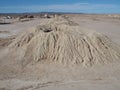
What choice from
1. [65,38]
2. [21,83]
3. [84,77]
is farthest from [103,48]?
[21,83]

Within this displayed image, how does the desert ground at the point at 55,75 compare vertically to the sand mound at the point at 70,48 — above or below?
below

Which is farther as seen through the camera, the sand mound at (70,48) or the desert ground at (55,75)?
the sand mound at (70,48)

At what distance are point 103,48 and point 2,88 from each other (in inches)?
233

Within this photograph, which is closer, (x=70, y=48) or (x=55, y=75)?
(x=55, y=75)

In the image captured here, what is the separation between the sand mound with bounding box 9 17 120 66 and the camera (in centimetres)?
1176

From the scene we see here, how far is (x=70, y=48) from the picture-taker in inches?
473

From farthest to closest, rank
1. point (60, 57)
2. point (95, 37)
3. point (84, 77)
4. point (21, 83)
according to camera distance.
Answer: point (95, 37), point (60, 57), point (84, 77), point (21, 83)

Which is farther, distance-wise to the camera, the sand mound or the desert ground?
the sand mound

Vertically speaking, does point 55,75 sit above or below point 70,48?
below

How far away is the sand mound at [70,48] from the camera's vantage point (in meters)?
11.8

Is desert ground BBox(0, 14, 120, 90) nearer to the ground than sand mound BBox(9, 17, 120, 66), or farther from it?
nearer to the ground

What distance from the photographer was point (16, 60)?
12.2 metres

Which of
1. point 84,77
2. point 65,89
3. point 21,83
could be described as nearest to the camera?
point 65,89

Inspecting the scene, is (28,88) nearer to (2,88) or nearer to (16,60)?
(2,88)
